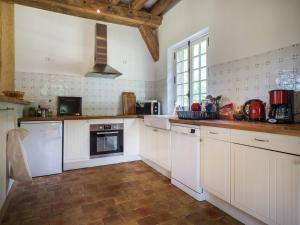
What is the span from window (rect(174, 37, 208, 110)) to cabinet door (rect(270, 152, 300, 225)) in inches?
69.1

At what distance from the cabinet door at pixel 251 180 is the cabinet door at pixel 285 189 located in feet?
0.13

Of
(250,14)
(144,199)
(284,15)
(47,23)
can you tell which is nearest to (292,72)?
(284,15)

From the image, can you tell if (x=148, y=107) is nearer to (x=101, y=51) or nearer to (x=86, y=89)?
(x=86, y=89)

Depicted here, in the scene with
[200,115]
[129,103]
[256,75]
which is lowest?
→ [200,115]

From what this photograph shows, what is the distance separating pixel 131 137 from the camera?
3461 millimetres

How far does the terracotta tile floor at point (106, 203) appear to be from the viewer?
1.72m

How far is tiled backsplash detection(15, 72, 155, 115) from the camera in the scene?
10.8 ft

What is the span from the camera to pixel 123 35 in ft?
13.1

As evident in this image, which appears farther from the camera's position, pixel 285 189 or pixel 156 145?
pixel 156 145

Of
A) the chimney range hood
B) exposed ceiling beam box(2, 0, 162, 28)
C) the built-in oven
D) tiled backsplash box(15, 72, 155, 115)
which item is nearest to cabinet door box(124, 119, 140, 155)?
the built-in oven

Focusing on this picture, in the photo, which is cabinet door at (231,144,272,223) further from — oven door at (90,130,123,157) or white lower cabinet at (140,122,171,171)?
oven door at (90,130,123,157)

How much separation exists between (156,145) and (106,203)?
1157 mm

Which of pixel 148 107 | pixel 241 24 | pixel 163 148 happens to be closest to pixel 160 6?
pixel 241 24

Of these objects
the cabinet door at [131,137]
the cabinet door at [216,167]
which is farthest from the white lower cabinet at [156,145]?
the cabinet door at [216,167]
